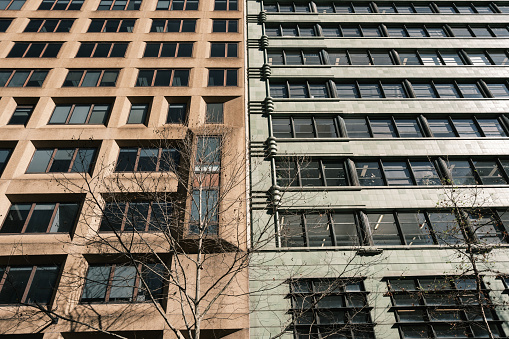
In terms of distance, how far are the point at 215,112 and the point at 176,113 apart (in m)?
2.68

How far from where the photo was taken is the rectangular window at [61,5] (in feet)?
88.4

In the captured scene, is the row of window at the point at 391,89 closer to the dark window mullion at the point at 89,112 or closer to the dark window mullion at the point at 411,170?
the dark window mullion at the point at 411,170

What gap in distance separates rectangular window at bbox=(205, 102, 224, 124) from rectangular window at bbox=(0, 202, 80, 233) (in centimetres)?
925

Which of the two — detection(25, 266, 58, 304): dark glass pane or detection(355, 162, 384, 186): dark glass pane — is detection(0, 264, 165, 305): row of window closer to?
detection(25, 266, 58, 304): dark glass pane

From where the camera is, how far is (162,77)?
2238 cm

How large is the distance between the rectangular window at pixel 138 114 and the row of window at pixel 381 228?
11.2 m

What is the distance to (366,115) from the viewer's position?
829 inches

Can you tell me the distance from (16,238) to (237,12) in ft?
75.1

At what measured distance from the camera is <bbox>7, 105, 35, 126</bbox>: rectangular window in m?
20.2

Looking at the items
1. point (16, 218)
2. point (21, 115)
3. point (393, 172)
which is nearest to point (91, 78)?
point (21, 115)

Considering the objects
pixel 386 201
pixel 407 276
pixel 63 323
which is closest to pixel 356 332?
pixel 407 276

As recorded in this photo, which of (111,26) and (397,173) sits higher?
(111,26)

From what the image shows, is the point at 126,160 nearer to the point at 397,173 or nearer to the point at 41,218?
the point at 41,218

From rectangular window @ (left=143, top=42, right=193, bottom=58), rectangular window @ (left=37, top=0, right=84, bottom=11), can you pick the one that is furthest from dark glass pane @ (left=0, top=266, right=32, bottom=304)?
rectangular window @ (left=37, top=0, right=84, bottom=11)
